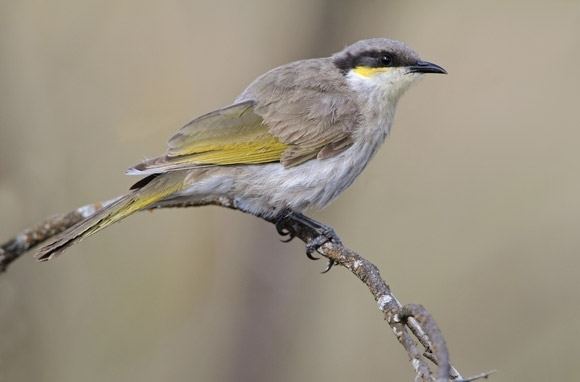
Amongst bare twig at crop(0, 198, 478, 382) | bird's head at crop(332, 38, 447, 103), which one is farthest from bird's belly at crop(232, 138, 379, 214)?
bird's head at crop(332, 38, 447, 103)

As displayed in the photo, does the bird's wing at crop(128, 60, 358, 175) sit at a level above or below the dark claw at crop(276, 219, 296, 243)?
above

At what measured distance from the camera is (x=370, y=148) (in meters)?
5.27

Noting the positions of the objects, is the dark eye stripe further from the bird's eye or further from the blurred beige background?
the blurred beige background

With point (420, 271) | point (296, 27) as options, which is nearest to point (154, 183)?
point (296, 27)

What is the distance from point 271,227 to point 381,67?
1.41 meters

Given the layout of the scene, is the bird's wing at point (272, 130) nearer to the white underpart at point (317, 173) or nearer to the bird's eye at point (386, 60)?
the white underpart at point (317, 173)

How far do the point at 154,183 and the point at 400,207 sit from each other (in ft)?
9.18

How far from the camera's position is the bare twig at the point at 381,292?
2.53 metres

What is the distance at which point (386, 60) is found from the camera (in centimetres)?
527

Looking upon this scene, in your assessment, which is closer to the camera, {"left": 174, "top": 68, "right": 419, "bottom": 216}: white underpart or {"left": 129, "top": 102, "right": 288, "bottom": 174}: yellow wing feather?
{"left": 129, "top": 102, "right": 288, "bottom": 174}: yellow wing feather

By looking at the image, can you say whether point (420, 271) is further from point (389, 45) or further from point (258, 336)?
point (389, 45)

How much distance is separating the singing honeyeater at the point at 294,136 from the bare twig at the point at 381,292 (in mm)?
160

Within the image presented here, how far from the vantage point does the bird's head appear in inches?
203

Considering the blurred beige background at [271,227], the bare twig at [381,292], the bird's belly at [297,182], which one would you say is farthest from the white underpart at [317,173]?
the blurred beige background at [271,227]
